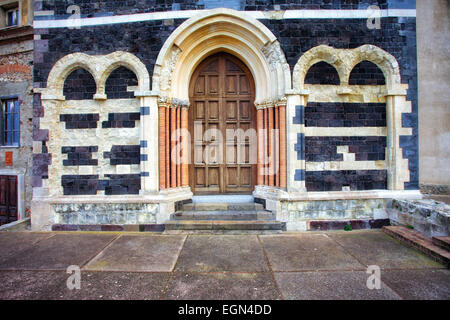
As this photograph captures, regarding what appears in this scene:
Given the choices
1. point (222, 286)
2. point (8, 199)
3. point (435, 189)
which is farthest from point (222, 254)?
point (435, 189)

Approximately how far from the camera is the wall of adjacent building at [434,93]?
643 centimetres

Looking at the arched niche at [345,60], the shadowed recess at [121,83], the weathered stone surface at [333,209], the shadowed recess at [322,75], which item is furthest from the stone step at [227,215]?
the shadowed recess at [322,75]

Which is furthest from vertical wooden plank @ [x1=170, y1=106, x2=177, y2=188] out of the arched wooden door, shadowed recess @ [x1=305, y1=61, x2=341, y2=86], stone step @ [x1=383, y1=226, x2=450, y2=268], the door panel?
the door panel

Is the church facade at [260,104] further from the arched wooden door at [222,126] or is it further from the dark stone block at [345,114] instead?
the arched wooden door at [222,126]

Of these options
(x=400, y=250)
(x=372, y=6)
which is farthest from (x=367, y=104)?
(x=400, y=250)

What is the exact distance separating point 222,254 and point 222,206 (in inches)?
53.2

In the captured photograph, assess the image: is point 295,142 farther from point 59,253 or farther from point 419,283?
point 59,253

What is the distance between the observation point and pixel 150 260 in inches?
124

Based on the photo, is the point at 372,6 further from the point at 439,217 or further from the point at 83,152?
the point at 83,152

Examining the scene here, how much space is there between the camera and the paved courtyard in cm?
242

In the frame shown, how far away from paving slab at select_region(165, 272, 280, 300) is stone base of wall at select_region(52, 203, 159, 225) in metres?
1.97

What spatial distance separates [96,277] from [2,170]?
6.02 meters

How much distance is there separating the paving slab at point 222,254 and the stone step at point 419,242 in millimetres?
2452

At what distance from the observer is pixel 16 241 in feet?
13.0
